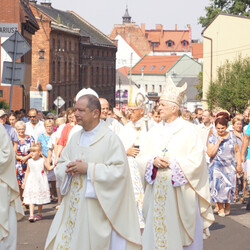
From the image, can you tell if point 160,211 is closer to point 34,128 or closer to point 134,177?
point 134,177

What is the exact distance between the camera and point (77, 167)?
6629 millimetres

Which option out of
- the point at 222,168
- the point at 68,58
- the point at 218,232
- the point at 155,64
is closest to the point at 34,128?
the point at 222,168

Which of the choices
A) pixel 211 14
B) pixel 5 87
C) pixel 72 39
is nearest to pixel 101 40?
pixel 72 39

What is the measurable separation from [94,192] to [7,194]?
6.98 feet

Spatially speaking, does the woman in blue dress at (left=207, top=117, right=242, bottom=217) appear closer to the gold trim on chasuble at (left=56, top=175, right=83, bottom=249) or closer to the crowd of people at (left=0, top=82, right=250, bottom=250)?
the crowd of people at (left=0, top=82, right=250, bottom=250)

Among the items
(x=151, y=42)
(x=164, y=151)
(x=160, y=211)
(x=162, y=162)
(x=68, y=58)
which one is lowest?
(x=160, y=211)

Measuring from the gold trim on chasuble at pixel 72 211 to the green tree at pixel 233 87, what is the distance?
3770 centimetres

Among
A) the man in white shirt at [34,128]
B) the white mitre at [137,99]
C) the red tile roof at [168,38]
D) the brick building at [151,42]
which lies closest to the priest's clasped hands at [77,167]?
the white mitre at [137,99]

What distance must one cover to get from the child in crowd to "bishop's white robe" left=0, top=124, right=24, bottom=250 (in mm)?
3915

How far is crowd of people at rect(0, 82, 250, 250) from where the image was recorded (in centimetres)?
678

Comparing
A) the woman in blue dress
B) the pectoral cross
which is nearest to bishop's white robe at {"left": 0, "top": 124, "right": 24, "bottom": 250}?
the pectoral cross

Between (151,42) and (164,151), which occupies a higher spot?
(151,42)

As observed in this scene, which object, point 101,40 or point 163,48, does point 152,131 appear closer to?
point 101,40

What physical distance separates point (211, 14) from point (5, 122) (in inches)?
1824
